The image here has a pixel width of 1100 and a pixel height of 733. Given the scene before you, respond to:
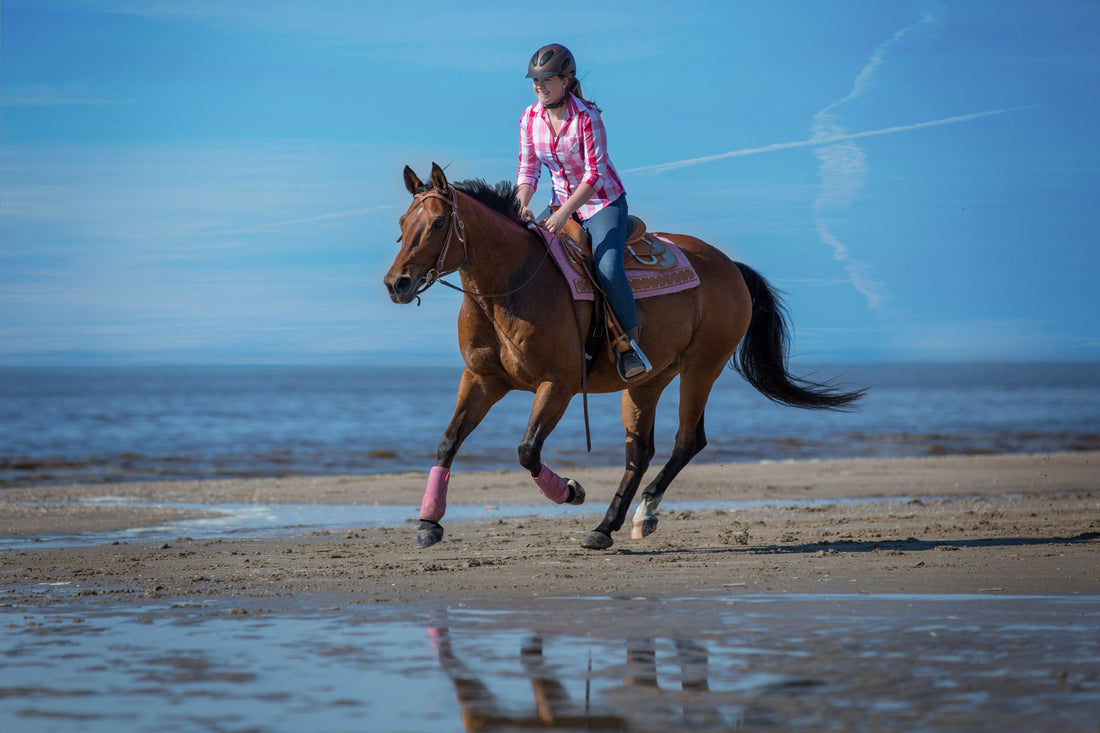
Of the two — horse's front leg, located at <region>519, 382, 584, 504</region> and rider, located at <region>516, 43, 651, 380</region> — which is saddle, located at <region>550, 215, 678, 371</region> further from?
horse's front leg, located at <region>519, 382, 584, 504</region>

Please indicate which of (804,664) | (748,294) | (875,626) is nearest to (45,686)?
(804,664)

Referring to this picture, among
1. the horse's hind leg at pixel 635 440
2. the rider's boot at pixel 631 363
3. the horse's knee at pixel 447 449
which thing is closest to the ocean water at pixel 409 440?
the horse's hind leg at pixel 635 440

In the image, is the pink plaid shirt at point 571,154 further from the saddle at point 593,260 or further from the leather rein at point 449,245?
the leather rein at point 449,245

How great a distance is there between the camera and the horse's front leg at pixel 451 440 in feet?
22.6

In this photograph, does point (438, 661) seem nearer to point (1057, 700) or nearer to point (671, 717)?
point (671, 717)

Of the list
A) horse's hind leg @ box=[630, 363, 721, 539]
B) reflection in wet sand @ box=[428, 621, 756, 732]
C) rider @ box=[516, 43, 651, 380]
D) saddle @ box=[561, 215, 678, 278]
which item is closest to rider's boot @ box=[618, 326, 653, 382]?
rider @ box=[516, 43, 651, 380]

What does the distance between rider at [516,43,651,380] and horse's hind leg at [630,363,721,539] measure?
0.94 m

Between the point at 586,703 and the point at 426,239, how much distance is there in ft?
12.1

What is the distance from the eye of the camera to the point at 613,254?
7.23 m

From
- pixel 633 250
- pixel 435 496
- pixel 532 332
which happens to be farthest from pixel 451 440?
pixel 633 250

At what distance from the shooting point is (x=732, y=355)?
880cm

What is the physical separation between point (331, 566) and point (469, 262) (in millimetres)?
2040

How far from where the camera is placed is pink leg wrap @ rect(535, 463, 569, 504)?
706cm

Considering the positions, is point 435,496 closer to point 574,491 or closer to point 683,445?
point 574,491
